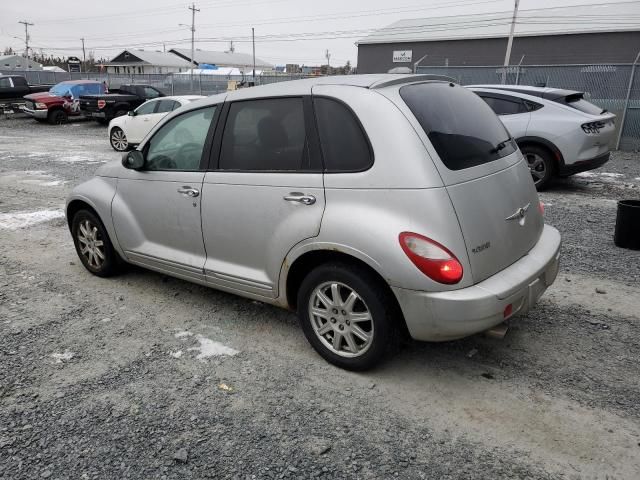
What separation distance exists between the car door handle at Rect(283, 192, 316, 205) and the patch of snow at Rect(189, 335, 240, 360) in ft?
3.92

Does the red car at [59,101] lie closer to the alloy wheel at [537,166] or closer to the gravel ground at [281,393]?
the gravel ground at [281,393]

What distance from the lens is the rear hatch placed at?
2889 millimetres

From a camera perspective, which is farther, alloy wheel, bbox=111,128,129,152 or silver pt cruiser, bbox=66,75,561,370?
alloy wheel, bbox=111,128,129,152

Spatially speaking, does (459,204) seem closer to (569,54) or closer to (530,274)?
(530,274)

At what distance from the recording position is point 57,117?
21609mm

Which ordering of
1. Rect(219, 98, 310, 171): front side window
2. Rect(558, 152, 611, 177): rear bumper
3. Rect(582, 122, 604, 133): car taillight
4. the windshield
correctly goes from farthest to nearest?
the windshield
Rect(558, 152, 611, 177): rear bumper
Rect(582, 122, 604, 133): car taillight
Rect(219, 98, 310, 171): front side window

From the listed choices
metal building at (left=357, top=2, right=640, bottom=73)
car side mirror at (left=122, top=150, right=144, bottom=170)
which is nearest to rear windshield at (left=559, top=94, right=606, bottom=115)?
car side mirror at (left=122, top=150, right=144, bottom=170)

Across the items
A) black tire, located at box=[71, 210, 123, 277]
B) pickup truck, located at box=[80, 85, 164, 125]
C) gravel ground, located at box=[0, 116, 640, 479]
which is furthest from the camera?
pickup truck, located at box=[80, 85, 164, 125]

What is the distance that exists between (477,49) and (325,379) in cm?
3769

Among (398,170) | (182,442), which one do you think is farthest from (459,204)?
(182,442)

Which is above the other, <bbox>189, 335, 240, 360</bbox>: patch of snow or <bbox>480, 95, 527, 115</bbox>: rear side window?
<bbox>480, 95, 527, 115</bbox>: rear side window

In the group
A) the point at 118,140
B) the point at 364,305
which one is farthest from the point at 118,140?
the point at 364,305

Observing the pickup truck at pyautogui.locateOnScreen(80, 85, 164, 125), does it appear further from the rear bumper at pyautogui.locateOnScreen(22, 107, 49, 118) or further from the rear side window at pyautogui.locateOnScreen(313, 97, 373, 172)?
the rear side window at pyautogui.locateOnScreen(313, 97, 373, 172)

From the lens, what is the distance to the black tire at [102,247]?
477cm
